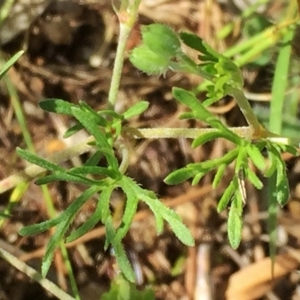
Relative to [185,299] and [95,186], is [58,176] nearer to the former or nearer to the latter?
[95,186]

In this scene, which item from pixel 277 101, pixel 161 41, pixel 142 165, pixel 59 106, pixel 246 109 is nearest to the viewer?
pixel 161 41

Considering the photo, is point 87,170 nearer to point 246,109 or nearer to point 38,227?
point 38,227

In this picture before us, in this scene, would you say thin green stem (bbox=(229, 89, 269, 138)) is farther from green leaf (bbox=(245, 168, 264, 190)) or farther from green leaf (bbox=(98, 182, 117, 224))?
green leaf (bbox=(98, 182, 117, 224))

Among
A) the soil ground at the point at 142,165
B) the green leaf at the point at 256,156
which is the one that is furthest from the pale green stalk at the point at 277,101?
the green leaf at the point at 256,156

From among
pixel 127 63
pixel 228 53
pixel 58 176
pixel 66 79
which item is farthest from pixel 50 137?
pixel 58 176

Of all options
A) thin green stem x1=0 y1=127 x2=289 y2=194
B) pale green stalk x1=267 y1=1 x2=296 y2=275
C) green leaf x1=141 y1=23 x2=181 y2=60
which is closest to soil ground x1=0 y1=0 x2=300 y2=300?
pale green stalk x1=267 y1=1 x2=296 y2=275

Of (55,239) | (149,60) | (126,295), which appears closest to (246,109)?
(149,60)
